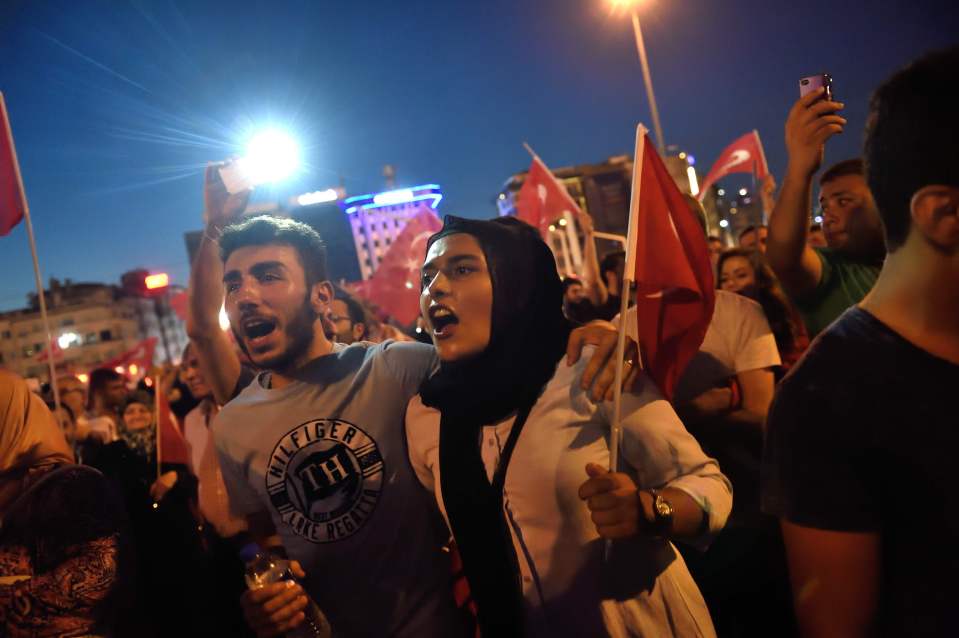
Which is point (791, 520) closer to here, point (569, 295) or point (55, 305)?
point (569, 295)

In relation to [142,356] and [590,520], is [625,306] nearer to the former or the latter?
[590,520]

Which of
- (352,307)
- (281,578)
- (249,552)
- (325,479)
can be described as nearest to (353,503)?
(325,479)

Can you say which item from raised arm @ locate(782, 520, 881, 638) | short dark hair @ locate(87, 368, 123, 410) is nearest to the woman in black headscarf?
raised arm @ locate(782, 520, 881, 638)

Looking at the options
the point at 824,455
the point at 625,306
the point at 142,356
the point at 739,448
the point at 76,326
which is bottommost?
the point at 739,448

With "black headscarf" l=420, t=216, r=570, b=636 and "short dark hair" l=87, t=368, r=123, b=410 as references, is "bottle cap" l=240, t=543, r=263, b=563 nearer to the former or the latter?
"black headscarf" l=420, t=216, r=570, b=636

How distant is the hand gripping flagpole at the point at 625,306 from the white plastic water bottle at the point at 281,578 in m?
A: 1.16

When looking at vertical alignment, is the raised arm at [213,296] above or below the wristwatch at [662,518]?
above

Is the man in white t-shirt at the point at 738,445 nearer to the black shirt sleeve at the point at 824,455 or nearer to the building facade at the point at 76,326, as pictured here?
the black shirt sleeve at the point at 824,455

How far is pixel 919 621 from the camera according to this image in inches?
53.3

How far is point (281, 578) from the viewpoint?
7.36ft

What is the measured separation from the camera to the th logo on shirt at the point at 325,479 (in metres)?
2.40

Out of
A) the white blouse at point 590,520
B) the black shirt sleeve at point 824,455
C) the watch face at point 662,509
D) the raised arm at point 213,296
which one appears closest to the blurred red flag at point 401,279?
the raised arm at point 213,296

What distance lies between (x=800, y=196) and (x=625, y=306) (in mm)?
1300

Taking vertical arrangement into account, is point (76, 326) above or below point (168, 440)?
above
